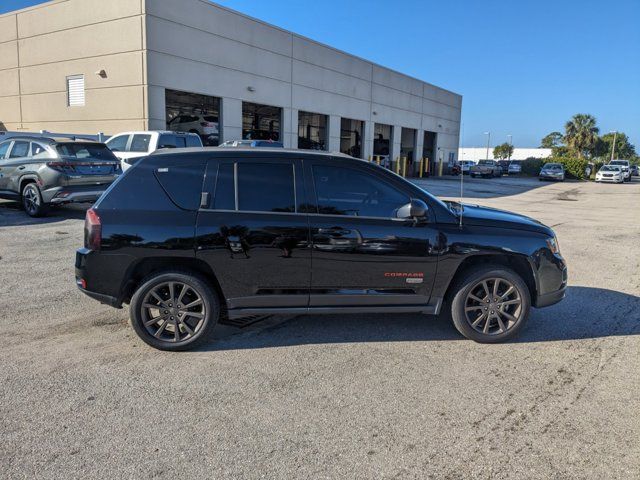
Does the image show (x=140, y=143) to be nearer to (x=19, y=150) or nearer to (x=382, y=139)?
(x=19, y=150)

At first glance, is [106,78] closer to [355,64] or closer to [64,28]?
[64,28]

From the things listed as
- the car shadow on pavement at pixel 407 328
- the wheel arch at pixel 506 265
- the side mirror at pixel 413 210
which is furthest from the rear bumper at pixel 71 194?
the wheel arch at pixel 506 265

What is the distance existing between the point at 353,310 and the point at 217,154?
1932 millimetres

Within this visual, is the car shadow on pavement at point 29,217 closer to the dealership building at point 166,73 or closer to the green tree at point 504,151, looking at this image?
the dealership building at point 166,73

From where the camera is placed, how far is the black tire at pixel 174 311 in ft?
14.3

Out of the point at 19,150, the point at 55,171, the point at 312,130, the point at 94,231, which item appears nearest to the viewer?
the point at 94,231

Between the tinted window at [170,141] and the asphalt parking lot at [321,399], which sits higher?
the tinted window at [170,141]

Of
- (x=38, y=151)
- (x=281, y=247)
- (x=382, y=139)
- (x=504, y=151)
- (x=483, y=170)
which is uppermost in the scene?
(x=504, y=151)

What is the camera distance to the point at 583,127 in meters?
76.0

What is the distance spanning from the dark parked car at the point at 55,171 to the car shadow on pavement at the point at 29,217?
0.85ft

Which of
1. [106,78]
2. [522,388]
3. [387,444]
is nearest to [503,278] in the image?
[522,388]

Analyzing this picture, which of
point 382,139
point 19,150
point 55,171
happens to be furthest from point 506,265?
point 382,139

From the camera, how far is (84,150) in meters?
11.5

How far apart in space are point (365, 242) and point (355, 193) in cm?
48
